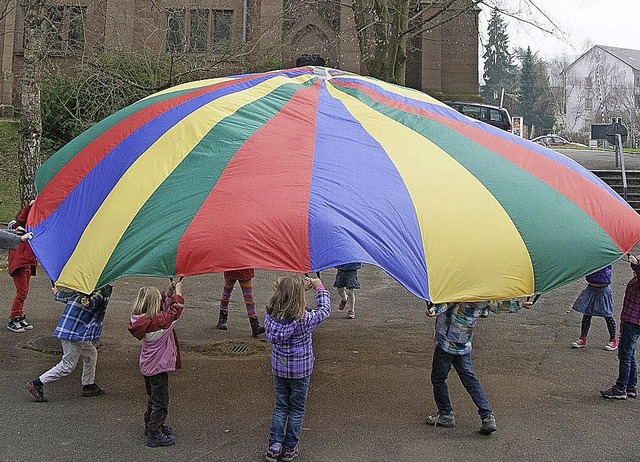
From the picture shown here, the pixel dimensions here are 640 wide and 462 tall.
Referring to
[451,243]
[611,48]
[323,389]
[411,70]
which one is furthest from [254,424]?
[611,48]

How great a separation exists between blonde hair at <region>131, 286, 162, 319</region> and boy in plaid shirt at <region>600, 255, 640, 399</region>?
13.0 feet

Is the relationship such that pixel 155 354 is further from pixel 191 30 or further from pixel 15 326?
pixel 191 30

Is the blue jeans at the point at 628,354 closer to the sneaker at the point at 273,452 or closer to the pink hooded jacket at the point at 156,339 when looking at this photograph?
the sneaker at the point at 273,452

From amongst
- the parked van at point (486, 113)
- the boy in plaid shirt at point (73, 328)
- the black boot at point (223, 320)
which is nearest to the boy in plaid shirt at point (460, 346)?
the boy in plaid shirt at point (73, 328)

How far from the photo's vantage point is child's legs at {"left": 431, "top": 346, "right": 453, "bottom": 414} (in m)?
5.53

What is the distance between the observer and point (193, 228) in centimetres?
510

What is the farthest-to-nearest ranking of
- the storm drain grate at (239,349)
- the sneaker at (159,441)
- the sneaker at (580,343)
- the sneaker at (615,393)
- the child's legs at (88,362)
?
the sneaker at (580,343) < the storm drain grate at (239,349) < the sneaker at (615,393) < the child's legs at (88,362) < the sneaker at (159,441)

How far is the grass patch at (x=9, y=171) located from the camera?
16.9 meters

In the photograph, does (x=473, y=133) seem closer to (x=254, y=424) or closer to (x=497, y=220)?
(x=497, y=220)

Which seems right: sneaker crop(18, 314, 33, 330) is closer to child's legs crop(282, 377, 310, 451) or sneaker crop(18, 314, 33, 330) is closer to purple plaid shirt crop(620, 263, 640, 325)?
child's legs crop(282, 377, 310, 451)

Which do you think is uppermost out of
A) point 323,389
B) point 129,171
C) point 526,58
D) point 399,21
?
point 526,58

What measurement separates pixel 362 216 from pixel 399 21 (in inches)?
547

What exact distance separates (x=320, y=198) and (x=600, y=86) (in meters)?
84.8

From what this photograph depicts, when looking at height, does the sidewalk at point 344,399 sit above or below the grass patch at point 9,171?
below
